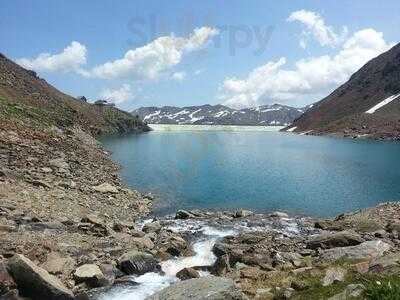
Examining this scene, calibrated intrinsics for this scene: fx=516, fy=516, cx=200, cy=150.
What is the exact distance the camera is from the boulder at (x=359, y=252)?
29.2 meters

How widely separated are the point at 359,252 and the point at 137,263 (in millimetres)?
12843

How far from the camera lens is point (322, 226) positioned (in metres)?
44.8

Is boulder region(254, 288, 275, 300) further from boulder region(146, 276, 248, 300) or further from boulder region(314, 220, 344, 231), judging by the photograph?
boulder region(314, 220, 344, 231)

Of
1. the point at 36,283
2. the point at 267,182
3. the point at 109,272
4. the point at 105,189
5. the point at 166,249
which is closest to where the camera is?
the point at 36,283

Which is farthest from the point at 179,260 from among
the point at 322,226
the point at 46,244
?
the point at 322,226

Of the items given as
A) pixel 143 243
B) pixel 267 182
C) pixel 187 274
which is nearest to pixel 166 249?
pixel 143 243

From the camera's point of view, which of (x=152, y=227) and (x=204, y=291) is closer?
(x=204, y=291)

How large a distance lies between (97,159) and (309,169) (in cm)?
3833

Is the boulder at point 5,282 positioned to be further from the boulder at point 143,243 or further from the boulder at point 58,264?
the boulder at point 143,243

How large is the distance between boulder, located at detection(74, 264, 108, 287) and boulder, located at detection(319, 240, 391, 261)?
41.7ft

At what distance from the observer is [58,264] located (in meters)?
28.4

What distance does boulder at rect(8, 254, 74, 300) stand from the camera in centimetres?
2442

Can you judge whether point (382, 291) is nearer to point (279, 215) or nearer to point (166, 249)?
point (166, 249)

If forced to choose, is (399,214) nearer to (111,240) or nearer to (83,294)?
(111,240)
